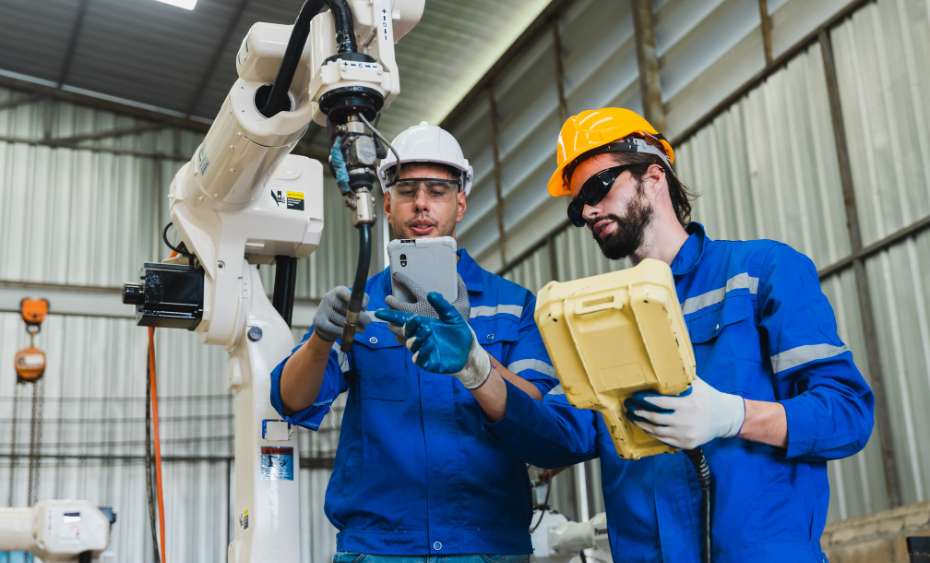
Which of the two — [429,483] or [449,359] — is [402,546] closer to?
[429,483]

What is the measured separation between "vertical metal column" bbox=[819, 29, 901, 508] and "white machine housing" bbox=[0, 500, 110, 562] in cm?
441

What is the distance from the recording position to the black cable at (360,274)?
6.01ft

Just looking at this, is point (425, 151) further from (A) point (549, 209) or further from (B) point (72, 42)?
(B) point (72, 42)

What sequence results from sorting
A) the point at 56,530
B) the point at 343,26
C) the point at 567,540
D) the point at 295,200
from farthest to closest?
the point at 567,540
the point at 56,530
the point at 295,200
the point at 343,26

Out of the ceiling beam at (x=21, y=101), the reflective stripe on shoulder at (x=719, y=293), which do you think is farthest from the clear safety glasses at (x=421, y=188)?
the ceiling beam at (x=21, y=101)

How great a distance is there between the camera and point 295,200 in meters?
2.99

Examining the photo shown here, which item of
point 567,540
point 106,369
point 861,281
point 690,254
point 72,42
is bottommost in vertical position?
point 567,540

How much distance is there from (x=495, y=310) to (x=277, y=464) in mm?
740

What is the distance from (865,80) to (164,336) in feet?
28.6

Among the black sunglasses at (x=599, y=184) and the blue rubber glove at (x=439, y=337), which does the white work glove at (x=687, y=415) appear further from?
the black sunglasses at (x=599, y=184)

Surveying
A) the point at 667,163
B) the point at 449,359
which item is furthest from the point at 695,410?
the point at 667,163

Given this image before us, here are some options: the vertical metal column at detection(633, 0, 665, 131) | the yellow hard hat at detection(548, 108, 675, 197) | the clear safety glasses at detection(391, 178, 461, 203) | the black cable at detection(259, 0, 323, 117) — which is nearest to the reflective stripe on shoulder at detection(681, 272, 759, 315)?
the yellow hard hat at detection(548, 108, 675, 197)

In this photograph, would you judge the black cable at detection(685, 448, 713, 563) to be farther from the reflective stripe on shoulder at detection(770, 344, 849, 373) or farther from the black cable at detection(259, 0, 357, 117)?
the black cable at detection(259, 0, 357, 117)

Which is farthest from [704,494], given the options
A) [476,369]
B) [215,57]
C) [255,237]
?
[215,57]
